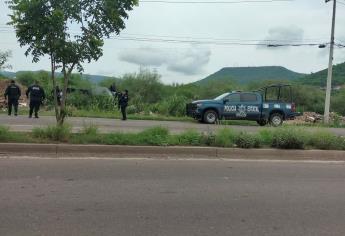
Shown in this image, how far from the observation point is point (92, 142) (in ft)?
35.6

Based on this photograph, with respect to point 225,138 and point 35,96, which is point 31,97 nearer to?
point 35,96

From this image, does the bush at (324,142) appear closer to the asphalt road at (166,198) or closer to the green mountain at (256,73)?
the asphalt road at (166,198)

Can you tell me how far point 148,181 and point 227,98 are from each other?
1708cm

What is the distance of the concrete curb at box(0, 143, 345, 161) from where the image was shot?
10.1 metres

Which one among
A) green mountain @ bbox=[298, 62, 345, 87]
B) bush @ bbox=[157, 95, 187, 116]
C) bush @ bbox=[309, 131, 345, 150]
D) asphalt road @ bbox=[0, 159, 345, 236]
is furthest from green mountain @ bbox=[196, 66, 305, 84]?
asphalt road @ bbox=[0, 159, 345, 236]

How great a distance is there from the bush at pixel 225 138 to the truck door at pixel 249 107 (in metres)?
13.0

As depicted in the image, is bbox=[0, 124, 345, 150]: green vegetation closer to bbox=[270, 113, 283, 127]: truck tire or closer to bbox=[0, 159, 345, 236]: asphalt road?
bbox=[0, 159, 345, 236]: asphalt road

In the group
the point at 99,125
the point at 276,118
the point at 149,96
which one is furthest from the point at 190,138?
the point at 149,96

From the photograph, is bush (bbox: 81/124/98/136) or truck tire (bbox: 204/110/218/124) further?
truck tire (bbox: 204/110/218/124)

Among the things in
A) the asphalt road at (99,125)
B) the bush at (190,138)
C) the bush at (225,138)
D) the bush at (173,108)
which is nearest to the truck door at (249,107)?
the asphalt road at (99,125)

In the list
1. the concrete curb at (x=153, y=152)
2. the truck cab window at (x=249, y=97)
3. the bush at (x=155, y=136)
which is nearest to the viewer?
the concrete curb at (x=153, y=152)

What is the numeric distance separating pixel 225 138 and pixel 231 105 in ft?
43.7

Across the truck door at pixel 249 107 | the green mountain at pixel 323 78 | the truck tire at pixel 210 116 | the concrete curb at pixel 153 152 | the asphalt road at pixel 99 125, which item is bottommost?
the concrete curb at pixel 153 152

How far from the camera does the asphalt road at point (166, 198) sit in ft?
18.7
